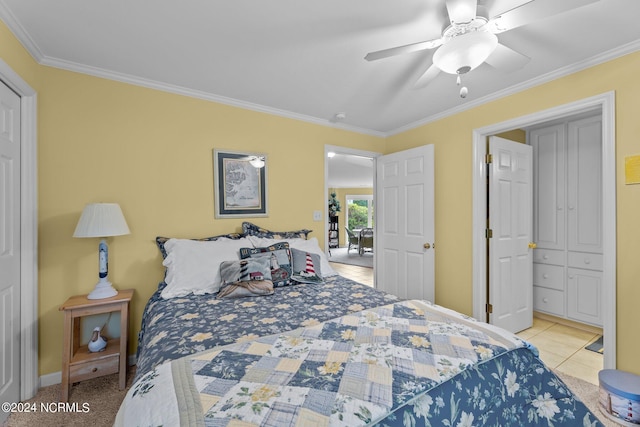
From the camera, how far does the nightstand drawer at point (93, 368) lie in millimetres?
1887

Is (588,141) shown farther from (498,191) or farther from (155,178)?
(155,178)

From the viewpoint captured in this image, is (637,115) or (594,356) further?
(594,356)

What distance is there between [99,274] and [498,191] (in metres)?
3.56

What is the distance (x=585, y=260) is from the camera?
122 inches

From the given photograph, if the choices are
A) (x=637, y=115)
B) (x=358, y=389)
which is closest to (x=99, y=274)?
(x=358, y=389)

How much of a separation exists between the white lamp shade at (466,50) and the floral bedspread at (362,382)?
133 cm

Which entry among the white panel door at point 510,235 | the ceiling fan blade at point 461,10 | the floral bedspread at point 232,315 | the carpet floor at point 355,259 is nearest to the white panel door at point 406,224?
the white panel door at point 510,235

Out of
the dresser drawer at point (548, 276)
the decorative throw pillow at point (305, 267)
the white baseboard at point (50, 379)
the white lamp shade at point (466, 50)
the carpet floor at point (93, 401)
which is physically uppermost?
the white lamp shade at point (466, 50)

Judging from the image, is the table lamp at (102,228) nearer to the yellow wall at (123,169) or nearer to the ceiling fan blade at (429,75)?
the yellow wall at (123,169)

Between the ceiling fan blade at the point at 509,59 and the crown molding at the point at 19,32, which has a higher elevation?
the crown molding at the point at 19,32

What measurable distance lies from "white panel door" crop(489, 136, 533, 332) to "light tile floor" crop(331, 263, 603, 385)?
0.18 metres

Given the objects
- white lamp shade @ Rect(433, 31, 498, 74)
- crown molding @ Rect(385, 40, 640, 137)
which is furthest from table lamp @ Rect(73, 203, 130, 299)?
crown molding @ Rect(385, 40, 640, 137)

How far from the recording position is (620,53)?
6.38 ft

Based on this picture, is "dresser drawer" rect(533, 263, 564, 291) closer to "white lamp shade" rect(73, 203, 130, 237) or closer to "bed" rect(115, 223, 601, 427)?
"bed" rect(115, 223, 601, 427)
